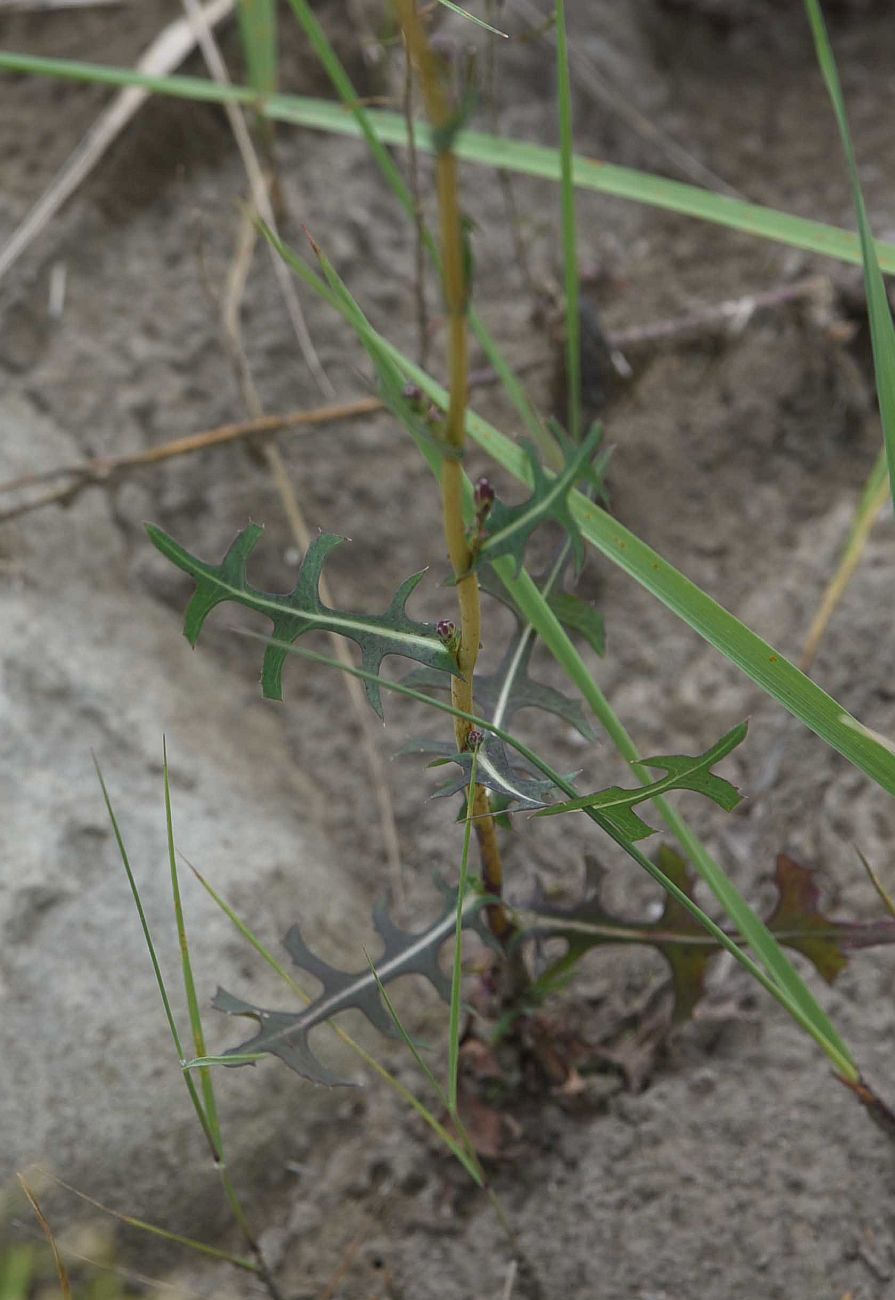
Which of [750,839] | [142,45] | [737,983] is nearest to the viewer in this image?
[737,983]

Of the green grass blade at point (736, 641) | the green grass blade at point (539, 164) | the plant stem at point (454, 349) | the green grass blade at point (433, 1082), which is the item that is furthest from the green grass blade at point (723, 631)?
the green grass blade at point (433, 1082)

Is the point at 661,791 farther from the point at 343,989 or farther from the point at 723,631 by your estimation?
the point at 343,989

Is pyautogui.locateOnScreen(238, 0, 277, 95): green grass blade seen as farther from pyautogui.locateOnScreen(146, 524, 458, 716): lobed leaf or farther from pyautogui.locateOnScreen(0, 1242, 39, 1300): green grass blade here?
pyautogui.locateOnScreen(0, 1242, 39, 1300): green grass blade

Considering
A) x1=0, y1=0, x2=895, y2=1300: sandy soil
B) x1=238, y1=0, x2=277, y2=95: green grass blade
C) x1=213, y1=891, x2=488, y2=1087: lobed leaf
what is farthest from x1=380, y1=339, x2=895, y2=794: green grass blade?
x1=238, y1=0, x2=277, y2=95: green grass blade

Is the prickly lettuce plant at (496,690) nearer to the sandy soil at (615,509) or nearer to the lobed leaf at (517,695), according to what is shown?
the lobed leaf at (517,695)

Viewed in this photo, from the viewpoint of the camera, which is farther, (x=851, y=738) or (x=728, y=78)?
(x=728, y=78)

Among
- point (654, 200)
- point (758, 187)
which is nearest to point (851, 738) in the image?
point (654, 200)

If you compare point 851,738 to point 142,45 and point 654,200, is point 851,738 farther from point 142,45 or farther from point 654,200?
point 142,45

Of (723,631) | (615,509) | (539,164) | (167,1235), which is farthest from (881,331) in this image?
(167,1235)
